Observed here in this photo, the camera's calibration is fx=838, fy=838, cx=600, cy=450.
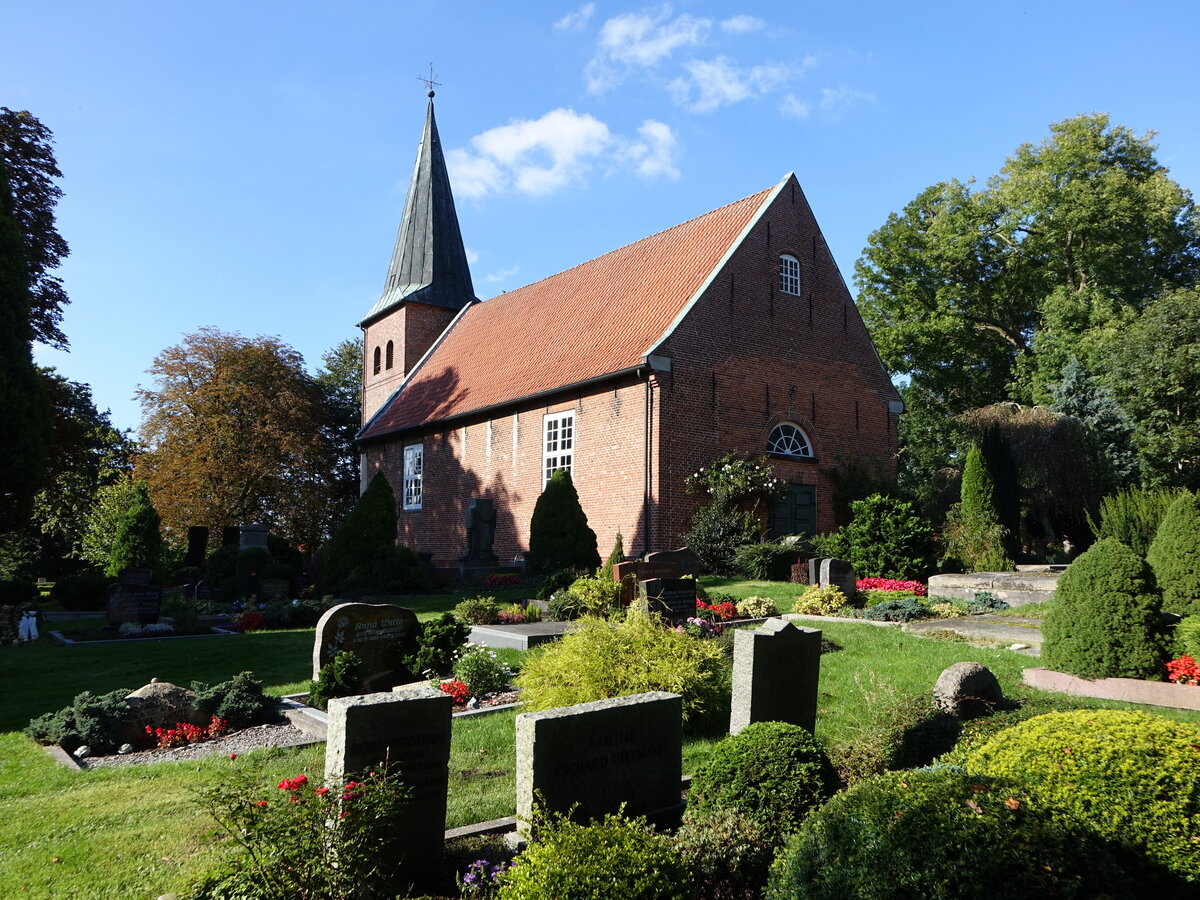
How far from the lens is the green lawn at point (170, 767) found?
4352 mm

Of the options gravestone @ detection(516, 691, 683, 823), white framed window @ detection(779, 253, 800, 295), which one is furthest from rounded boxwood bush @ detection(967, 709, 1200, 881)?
white framed window @ detection(779, 253, 800, 295)

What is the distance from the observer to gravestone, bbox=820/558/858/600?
14797 mm

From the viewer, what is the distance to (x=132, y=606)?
14391mm

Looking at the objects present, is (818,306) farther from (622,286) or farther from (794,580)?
(794,580)

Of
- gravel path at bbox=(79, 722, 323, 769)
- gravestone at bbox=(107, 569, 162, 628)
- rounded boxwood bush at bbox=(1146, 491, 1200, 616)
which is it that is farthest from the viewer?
gravestone at bbox=(107, 569, 162, 628)

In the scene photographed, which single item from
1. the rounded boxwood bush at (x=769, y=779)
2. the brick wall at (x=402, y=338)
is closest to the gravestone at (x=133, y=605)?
the rounded boxwood bush at (x=769, y=779)

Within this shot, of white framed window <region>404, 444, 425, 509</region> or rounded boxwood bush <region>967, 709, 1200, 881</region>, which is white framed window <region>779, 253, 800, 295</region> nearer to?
white framed window <region>404, 444, 425, 509</region>

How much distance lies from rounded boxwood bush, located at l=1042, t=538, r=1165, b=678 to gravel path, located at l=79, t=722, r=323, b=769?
698 cm

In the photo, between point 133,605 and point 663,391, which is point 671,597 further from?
point 133,605

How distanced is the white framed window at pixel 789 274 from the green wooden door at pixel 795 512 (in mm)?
4989

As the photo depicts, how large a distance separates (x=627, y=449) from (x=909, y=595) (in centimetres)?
698

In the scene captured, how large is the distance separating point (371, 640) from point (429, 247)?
87.2 ft

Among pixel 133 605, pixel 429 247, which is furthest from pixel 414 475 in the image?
pixel 133 605

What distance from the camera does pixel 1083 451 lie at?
24297 mm
